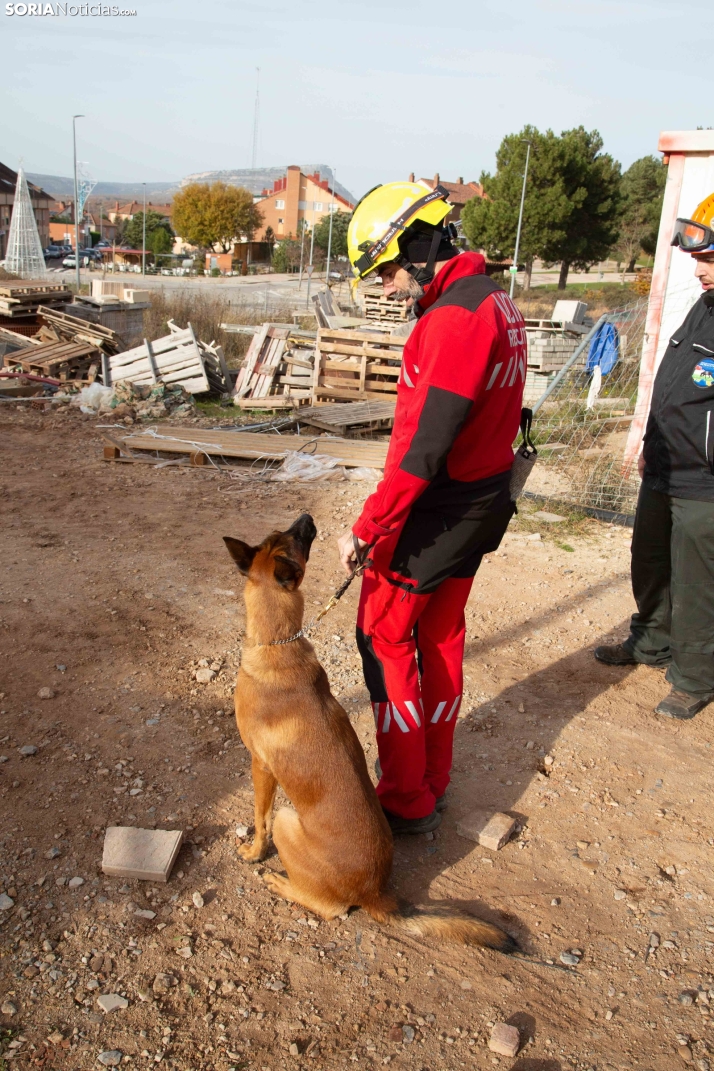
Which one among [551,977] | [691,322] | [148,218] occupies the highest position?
[148,218]

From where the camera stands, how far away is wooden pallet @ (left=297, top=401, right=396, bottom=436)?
1156 cm

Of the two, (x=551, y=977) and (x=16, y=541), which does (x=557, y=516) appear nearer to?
(x=16, y=541)

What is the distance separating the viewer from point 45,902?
2.80m

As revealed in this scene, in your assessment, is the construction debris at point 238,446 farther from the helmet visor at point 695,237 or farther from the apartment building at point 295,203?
the apartment building at point 295,203

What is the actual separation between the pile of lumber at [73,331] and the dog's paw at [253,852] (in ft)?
42.2

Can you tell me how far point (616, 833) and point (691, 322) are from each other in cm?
292

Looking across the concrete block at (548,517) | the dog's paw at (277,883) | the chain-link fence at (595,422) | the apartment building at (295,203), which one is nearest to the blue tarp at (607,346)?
the chain-link fence at (595,422)

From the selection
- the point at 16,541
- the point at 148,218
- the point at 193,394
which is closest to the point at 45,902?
the point at 16,541

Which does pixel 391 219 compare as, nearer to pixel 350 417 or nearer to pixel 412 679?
pixel 412 679

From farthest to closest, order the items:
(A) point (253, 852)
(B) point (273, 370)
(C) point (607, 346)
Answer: (B) point (273, 370) < (C) point (607, 346) < (A) point (253, 852)

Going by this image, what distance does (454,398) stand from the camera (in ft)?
8.46

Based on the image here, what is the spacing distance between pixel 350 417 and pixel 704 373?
7.98 m

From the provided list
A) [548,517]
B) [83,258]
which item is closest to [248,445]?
[548,517]

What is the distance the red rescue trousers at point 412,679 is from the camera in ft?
9.95
